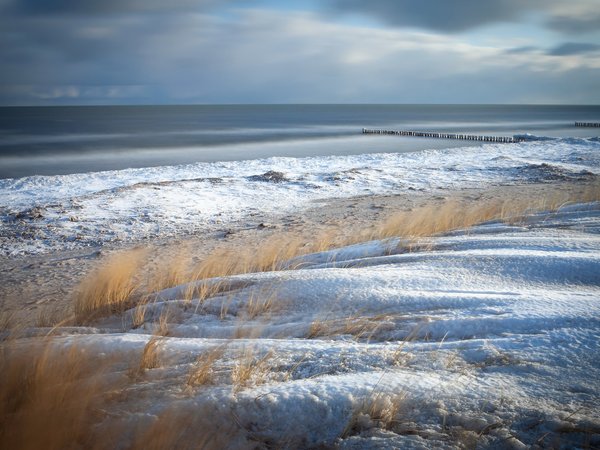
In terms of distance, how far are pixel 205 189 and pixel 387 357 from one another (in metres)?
12.5

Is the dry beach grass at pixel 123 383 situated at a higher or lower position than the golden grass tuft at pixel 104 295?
higher

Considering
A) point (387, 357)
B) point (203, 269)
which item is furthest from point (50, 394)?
point (203, 269)

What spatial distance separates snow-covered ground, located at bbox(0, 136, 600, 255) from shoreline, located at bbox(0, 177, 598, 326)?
20.4 inches

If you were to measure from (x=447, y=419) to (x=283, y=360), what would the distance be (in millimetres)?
846

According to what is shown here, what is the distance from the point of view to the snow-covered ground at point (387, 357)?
1.64 meters

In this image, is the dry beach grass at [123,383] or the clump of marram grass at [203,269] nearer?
the dry beach grass at [123,383]

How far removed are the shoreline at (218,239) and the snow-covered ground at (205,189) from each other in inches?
20.4

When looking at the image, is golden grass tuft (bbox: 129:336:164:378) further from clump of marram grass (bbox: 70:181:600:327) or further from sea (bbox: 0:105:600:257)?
sea (bbox: 0:105:600:257)

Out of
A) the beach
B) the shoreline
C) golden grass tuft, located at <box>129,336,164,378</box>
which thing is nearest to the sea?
the shoreline

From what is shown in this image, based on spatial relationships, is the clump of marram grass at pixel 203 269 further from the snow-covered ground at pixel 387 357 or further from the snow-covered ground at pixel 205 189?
the snow-covered ground at pixel 205 189

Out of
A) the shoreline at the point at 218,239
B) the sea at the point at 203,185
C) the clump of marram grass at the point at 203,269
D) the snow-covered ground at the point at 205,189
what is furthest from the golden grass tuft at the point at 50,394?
the snow-covered ground at the point at 205,189

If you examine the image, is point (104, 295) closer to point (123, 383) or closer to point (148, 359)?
point (148, 359)

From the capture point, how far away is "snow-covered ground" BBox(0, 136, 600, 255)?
991cm

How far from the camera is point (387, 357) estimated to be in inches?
84.7
